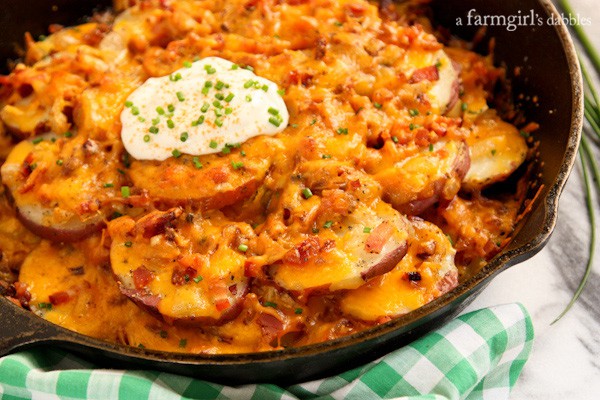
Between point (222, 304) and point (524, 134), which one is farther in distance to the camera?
point (524, 134)

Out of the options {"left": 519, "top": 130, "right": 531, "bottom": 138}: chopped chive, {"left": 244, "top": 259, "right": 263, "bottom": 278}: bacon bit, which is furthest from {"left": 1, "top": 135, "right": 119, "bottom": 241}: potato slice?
{"left": 519, "top": 130, "right": 531, "bottom": 138}: chopped chive

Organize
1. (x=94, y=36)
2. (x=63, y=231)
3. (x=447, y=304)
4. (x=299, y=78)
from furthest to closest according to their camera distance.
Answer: (x=94, y=36) < (x=299, y=78) < (x=63, y=231) < (x=447, y=304)

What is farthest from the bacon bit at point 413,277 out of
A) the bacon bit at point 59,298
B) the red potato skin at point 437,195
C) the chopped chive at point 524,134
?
the bacon bit at point 59,298

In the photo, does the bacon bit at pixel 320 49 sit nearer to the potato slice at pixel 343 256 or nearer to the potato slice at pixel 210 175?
the potato slice at pixel 210 175

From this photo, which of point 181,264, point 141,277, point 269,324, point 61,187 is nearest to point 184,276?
point 181,264

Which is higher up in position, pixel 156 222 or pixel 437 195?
pixel 437 195

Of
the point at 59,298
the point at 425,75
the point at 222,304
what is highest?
the point at 425,75

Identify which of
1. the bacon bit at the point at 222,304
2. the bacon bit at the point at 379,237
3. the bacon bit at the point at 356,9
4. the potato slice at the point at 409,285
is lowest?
the bacon bit at the point at 222,304

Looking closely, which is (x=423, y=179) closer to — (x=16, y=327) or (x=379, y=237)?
(x=379, y=237)
